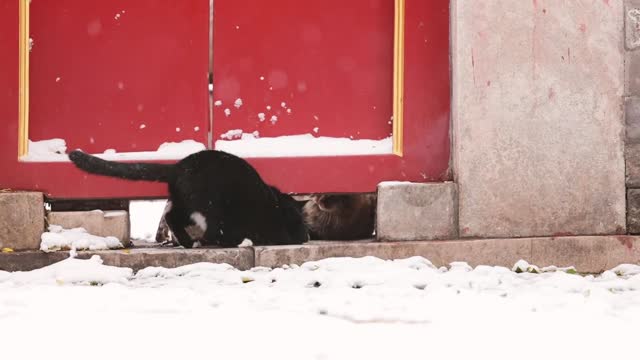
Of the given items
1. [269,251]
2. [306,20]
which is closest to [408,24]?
[306,20]

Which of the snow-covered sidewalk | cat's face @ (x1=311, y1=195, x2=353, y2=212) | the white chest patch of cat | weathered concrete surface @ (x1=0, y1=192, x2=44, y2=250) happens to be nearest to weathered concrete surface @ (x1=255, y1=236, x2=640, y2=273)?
the snow-covered sidewalk

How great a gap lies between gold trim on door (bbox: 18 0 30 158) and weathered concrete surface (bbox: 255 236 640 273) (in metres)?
1.88

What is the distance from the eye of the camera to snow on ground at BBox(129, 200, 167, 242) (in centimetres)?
729

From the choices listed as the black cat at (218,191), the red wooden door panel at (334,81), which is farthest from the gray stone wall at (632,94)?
the black cat at (218,191)

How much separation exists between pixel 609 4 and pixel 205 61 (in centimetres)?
261

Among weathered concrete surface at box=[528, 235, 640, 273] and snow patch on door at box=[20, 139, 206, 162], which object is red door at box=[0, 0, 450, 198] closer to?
snow patch on door at box=[20, 139, 206, 162]

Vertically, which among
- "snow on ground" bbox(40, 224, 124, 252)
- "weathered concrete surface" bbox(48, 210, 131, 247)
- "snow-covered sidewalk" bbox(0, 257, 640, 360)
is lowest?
"snow-covered sidewalk" bbox(0, 257, 640, 360)

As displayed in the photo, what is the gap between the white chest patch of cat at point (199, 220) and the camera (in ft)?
15.4

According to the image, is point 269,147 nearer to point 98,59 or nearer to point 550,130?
point 98,59

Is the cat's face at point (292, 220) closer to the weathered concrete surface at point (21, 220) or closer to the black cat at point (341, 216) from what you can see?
the black cat at point (341, 216)

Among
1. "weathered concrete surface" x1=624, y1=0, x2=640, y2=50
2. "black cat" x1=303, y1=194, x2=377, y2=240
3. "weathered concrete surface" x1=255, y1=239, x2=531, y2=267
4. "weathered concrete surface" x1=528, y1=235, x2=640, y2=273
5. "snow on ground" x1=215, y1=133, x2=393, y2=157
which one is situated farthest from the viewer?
"black cat" x1=303, y1=194, x2=377, y2=240

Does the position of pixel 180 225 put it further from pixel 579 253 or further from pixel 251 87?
pixel 579 253

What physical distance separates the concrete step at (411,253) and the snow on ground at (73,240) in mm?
65

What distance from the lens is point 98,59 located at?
4824 millimetres
